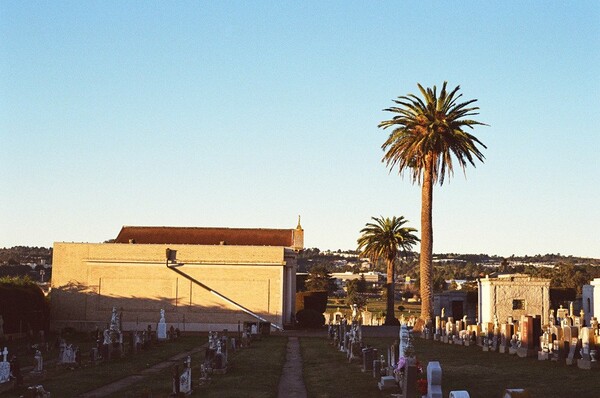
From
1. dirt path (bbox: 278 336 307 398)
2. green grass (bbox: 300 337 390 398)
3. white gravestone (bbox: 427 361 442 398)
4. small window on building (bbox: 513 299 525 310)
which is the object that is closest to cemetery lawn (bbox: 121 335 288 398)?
dirt path (bbox: 278 336 307 398)

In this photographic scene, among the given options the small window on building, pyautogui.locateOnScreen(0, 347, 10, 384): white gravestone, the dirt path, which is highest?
the small window on building

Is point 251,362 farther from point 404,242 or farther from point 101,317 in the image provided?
point 404,242

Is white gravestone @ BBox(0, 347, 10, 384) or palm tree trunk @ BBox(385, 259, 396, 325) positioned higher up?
palm tree trunk @ BBox(385, 259, 396, 325)

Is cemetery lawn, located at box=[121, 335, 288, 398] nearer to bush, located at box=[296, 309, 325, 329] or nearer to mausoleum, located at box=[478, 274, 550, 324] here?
mausoleum, located at box=[478, 274, 550, 324]

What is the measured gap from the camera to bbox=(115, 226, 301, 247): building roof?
75.8 m

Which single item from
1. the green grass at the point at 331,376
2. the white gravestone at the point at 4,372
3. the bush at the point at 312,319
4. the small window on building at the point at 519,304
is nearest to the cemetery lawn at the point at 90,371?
the green grass at the point at 331,376

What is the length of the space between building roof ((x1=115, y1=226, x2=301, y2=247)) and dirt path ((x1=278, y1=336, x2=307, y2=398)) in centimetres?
3443

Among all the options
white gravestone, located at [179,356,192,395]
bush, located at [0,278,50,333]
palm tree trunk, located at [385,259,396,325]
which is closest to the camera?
white gravestone, located at [179,356,192,395]

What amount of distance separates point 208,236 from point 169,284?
10.1 meters

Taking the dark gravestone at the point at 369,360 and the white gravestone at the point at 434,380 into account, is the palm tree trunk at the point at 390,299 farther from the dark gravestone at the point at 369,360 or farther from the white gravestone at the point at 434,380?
the white gravestone at the point at 434,380

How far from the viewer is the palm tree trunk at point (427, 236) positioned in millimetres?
57531

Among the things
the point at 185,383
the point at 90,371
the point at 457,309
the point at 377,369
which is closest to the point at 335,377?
the point at 377,369

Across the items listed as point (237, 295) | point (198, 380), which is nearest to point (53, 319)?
point (237, 295)

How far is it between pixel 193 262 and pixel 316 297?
40.4 feet
